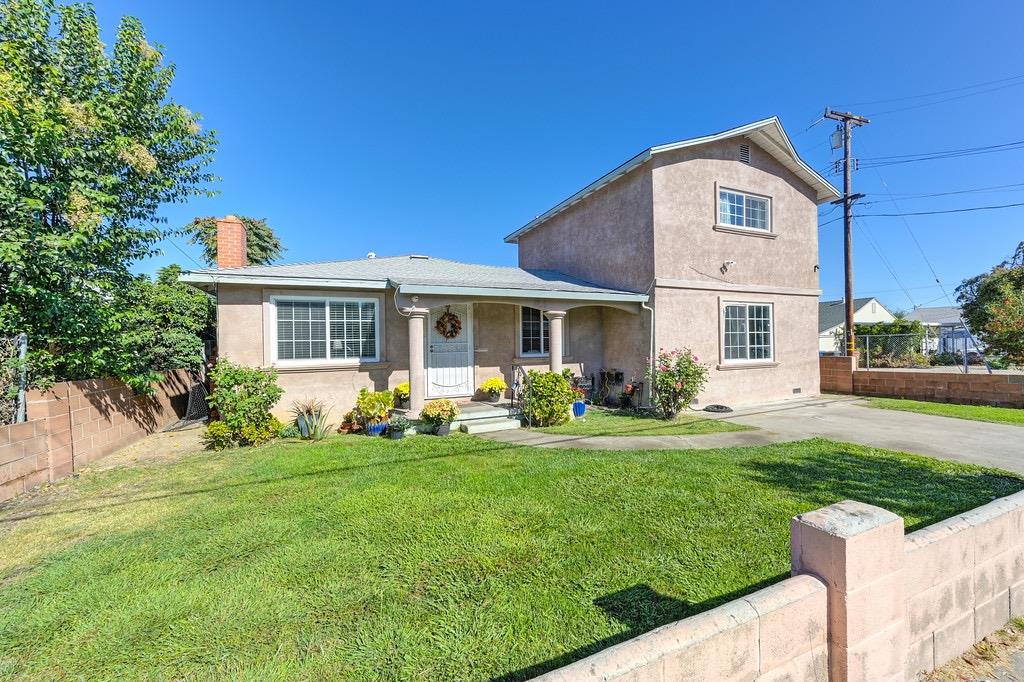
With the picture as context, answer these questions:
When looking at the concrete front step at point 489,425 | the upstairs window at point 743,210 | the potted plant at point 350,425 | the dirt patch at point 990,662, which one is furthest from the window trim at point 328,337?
the upstairs window at point 743,210

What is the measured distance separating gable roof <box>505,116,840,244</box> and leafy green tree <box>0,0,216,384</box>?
9.59m

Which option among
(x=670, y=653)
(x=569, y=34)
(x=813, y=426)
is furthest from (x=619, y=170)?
(x=670, y=653)

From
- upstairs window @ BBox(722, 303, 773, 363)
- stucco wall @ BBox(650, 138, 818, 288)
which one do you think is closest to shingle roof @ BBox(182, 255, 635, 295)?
stucco wall @ BBox(650, 138, 818, 288)

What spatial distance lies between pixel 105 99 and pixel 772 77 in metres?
18.1

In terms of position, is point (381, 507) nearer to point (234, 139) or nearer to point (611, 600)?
point (611, 600)

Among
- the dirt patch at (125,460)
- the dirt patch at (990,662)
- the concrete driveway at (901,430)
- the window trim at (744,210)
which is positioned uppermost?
the window trim at (744,210)

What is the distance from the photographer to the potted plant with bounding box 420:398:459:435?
26.1 feet

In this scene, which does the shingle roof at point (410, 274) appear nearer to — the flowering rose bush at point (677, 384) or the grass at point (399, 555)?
the flowering rose bush at point (677, 384)

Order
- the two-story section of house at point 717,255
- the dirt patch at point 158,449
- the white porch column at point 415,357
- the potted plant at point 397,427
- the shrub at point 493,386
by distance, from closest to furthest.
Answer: the dirt patch at point 158,449, the potted plant at point 397,427, the white porch column at point 415,357, the shrub at point 493,386, the two-story section of house at point 717,255

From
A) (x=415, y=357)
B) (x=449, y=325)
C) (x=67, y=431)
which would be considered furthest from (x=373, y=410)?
(x=67, y=431)

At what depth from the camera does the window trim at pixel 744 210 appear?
11328 millimetres

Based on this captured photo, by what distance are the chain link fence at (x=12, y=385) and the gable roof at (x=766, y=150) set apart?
39.5 feet

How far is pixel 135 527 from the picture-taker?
424 centimetres

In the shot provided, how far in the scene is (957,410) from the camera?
10.3 metres
